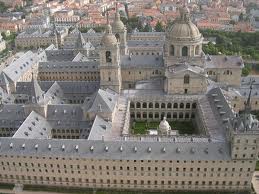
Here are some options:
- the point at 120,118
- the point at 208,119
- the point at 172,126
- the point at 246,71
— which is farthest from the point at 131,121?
the point at 246,71

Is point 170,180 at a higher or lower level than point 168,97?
lower

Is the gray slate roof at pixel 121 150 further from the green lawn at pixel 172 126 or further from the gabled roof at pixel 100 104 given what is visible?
the green lawn at pixel 172 126

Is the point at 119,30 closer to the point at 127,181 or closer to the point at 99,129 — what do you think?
the point at 99,129

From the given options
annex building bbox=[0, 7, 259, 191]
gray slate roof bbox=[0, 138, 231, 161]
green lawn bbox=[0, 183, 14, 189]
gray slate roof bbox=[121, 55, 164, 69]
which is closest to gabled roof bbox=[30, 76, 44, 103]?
annex building bbox=[0, 7, 259, 191]

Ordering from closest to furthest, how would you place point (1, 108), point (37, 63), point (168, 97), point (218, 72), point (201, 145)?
point (201, 145) < point (1, 108) < point (168, 97) < point (218, 72) < point (37, 63)

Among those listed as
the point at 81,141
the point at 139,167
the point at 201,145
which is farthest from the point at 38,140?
the point at 201,145

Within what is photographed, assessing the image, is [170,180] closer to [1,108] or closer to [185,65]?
[185,65]

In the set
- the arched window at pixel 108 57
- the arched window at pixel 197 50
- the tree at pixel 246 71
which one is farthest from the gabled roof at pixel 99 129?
the tree at pixel 246 71
